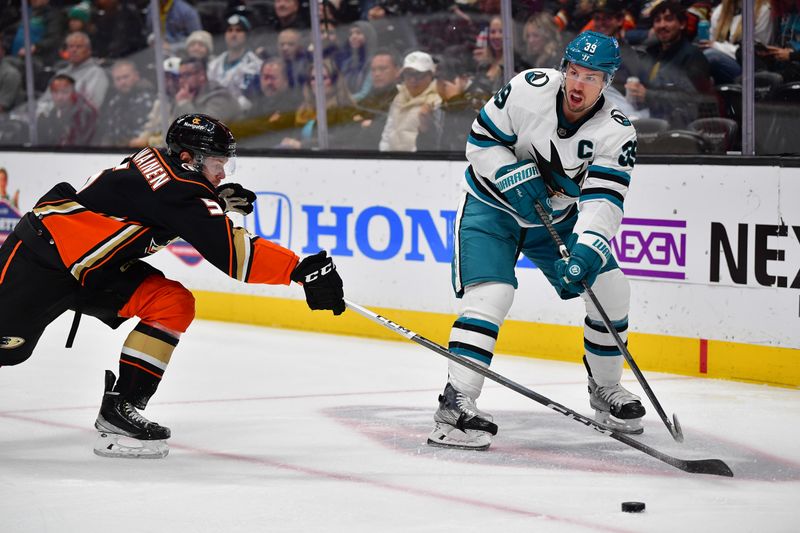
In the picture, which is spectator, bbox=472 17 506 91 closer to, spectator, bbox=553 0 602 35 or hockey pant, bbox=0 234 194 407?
spectator, bbox=553 0 602 35

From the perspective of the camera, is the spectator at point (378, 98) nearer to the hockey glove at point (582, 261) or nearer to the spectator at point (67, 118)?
the spectator at point (67, 118)

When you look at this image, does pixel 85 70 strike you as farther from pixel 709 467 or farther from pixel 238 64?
pixel 709 467

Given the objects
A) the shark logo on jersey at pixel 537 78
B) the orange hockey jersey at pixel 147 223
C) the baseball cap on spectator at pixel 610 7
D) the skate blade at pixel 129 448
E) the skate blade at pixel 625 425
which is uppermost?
the baseball cap on spectator at pixel 610 7

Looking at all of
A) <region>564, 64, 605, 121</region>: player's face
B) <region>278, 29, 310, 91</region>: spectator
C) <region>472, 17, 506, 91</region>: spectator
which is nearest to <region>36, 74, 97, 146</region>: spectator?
<region>278, 29, 310, 91</region>: spectator

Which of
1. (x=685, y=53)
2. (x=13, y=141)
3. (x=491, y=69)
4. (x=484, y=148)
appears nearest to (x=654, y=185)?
(x=685, y=53)

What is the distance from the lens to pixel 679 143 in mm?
5312

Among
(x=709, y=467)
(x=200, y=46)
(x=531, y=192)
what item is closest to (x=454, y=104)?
(x=200, y=46)

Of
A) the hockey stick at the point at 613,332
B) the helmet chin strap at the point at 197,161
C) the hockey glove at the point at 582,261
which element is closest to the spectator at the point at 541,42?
the hockey stick at the point at 613,332

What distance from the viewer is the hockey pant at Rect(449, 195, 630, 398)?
12.6 ft

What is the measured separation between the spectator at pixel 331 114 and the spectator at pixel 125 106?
1.13 metres

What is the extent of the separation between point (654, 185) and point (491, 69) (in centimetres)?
110

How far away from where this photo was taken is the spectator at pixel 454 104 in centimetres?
600

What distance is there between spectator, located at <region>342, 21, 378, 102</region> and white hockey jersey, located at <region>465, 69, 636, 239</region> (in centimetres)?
251

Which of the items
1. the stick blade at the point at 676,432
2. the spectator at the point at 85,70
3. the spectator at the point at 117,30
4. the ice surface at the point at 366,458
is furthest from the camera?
the spectator at the point at 85,70
